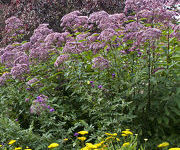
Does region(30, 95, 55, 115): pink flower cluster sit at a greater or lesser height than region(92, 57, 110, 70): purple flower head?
lesser

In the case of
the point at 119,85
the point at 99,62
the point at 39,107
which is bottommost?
the point at 39,107

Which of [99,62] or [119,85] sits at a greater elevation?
[99,62]

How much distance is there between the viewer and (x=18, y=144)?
356 cm

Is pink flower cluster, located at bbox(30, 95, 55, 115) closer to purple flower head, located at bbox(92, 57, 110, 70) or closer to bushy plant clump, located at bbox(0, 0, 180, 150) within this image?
bushy plant clump, located at bbox(0, 0, 180, 150)

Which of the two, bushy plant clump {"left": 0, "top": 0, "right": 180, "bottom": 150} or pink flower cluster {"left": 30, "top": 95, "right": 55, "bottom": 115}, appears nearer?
bushy plant clump {"left": 0, "top": 0, "right": 180, "bottom": 150}

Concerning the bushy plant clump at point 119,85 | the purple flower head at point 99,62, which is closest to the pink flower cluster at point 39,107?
the bushy plant clump at point 119,85

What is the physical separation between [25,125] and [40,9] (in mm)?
7489

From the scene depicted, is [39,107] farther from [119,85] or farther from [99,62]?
[119,85]

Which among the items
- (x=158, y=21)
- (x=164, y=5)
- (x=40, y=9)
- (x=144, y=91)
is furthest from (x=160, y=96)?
(x=40, y=9)

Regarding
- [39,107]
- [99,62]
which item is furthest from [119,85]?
[39,107]

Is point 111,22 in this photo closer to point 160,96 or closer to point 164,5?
point 164,5

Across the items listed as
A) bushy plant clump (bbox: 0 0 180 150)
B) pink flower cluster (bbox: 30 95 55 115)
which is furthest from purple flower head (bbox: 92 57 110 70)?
pink flower cluster (bbox: 30 95 55 115)

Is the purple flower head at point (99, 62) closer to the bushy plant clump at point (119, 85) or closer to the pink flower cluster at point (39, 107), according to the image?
the bushy plant clump at point (119, 85)

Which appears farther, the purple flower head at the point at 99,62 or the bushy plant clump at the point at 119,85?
the purple flower head at the point at 99,62
